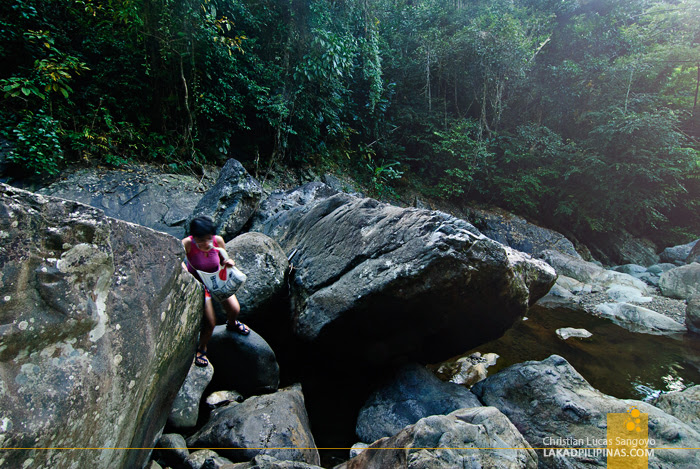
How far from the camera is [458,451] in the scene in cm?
177

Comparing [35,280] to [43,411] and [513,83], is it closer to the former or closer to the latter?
[43,411]

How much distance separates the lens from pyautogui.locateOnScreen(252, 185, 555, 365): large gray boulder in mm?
3162

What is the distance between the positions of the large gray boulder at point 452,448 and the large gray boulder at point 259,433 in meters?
0.83

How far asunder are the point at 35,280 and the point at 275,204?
5663mm

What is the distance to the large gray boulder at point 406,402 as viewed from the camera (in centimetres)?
339

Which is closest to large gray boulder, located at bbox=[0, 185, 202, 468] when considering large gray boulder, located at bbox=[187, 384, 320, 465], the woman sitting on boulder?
large gray boulder, located at bbox=[187, 384, 320, 465]

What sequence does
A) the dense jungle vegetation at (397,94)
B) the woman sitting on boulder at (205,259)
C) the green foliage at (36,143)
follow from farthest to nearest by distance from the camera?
1. the dense jungle vegetation at (397,94)
2. the green foliage at (36,143)
3. the woman sitting on boulder at (205,259)

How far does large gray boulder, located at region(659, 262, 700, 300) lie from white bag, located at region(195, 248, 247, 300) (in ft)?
38.5

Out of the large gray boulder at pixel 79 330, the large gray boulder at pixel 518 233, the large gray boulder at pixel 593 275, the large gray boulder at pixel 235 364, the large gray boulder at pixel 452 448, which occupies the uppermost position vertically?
the large gray boulder at pixel 79 330

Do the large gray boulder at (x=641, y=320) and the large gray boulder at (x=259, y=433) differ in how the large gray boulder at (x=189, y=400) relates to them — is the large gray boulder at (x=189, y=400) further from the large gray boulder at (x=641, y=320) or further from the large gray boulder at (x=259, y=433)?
the large gray boulder at (x=641, y=320)

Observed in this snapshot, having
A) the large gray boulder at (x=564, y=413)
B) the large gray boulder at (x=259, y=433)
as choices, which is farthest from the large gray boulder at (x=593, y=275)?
the large gray boulder at (x=259, y=433)

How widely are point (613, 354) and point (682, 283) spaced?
19.0ft

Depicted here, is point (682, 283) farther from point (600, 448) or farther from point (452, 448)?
point (452, 448)

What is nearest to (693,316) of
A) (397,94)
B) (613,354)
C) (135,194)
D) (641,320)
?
(641,320)
